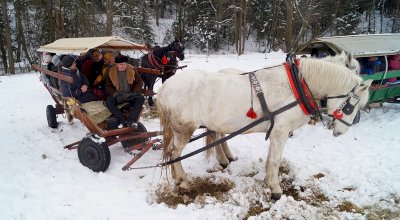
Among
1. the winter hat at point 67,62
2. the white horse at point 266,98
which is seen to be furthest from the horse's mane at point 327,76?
the winter hat at point 67,62

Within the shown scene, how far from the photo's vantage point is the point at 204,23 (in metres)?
31.6

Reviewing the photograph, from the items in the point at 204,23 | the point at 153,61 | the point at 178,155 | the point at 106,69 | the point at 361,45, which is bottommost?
the point at 178,155

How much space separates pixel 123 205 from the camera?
12.3 ft

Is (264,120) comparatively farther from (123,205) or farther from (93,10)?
(93,10)

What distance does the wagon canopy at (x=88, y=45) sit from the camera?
4824 millimetres

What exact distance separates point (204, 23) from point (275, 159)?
96.9ft

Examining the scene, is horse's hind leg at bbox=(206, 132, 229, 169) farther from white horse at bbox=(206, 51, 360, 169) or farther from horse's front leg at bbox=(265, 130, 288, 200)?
horse's front leg at bbox=(265, 130, 288, 200)

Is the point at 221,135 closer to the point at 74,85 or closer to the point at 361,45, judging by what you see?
the point at 74,85

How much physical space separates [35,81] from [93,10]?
26.5 ft

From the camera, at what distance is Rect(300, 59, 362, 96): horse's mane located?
11.8 ft

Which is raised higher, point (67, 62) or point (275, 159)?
point (67, 62)

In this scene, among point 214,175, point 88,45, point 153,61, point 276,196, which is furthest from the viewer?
point 153,61

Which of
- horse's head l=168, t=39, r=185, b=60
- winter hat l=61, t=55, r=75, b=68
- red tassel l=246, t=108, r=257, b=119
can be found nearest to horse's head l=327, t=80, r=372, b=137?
red tassel l=246, t=108, r=257, b=119

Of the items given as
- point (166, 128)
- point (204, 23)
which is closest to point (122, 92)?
point (166, 128)
